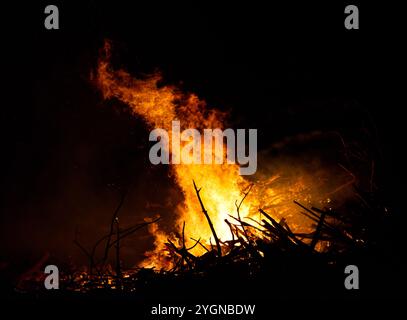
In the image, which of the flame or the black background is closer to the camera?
the flame

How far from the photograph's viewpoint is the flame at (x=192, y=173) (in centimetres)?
527

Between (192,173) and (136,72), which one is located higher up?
(136,72)

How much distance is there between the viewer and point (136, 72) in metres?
6.28

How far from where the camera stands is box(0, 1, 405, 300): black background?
6.21 m

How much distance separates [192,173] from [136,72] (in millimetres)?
1776

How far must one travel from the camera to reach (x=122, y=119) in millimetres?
7113

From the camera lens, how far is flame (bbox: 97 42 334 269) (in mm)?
5266

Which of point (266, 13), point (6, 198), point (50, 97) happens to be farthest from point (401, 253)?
point (6, 198)

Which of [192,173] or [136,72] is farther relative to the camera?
[136,72]

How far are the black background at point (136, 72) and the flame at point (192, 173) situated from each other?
0.86ft

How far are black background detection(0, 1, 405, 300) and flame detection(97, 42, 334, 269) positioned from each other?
0.26 meters

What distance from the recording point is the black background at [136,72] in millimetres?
6207

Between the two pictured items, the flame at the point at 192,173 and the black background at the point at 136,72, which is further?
the black background at the point at 136,72

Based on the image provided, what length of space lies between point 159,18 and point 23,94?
9.51ft
